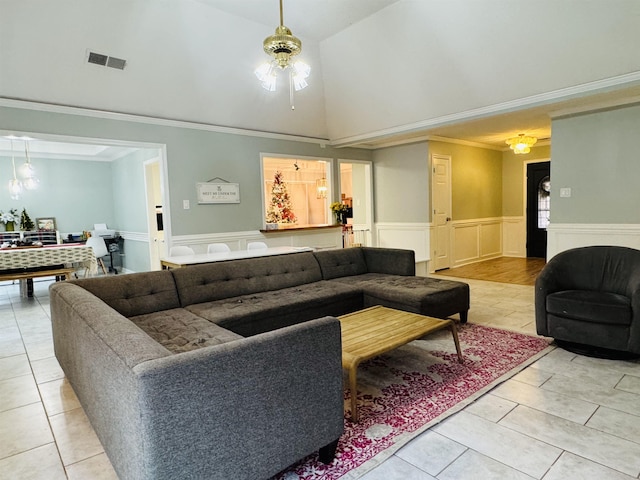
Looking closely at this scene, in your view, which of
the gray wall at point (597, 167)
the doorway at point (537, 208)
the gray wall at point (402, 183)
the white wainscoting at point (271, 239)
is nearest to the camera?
the gray wall at point (597, 167)

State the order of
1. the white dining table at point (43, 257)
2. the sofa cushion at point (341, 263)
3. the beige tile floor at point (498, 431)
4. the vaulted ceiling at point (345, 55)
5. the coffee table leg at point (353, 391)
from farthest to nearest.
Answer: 1. the white dining table at point (43, 257)
2. the sofa cushion at point (341, 263)
3. the vaulted ceiling at point (345, 55)
4. the coffee table leg at point (353, 391)
5. the beige tile floor at point (498, 431)

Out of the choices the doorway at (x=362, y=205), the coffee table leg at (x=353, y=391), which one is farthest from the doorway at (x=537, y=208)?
the coffee table leg at (x=353, y=391)

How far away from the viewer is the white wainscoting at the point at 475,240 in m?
7.63

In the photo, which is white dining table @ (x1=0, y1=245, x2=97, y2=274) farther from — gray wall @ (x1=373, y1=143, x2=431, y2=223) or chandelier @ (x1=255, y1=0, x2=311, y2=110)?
gray wall @ (x1=373, y1=143, x2=431, y2=223)

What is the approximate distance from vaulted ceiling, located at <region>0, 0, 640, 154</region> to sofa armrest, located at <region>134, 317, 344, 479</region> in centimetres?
381

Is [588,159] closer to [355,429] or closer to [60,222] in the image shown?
[355,429]

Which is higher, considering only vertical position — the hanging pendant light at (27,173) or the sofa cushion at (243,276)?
the hanging pendant light at (27,173)

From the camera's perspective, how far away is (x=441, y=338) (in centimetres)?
352

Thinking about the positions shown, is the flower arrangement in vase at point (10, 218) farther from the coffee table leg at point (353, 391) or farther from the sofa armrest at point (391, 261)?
the coffee table leg at point (353, 391)

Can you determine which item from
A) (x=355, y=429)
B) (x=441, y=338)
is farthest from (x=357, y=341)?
(x=441, y=338)

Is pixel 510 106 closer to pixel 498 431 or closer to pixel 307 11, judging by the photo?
pixel 307 11

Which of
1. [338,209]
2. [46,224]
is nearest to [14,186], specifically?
[46,224]

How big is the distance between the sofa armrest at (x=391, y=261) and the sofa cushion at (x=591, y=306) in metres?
1.48

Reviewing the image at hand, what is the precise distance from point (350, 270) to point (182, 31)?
3.28 metres
